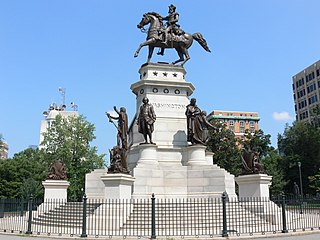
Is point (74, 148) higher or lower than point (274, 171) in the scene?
higher

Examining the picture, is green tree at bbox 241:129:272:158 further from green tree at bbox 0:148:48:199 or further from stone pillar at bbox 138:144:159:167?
stone pillar at bbox 138:144:159:167

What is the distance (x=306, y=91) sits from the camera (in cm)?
8331

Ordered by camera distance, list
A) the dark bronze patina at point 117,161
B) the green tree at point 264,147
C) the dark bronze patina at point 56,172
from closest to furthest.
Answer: the dark bronze patina at point 117,161
the dark bronze patina at point 56,172
the green tree at point 264,147

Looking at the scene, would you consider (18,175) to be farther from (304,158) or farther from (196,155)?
(304,158)

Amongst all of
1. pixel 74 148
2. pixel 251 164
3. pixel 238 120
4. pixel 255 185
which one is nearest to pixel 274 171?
pixel 74 148

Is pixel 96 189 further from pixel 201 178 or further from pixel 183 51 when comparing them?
pixel 183 51

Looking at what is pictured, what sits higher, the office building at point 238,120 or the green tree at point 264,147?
the office building at point 238,120

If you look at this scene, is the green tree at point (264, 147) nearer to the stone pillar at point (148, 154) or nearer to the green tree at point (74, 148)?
the green tree at point (74, 148)

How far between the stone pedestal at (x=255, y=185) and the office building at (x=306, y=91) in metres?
66.5

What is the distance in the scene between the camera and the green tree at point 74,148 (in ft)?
152

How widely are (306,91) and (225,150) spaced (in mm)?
48923

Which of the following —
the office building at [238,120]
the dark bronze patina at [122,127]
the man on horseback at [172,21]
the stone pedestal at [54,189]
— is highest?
the office building at [238,120]

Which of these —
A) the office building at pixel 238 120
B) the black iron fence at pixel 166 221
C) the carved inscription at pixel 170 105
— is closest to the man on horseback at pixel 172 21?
the carved inscription at pixel 170 105

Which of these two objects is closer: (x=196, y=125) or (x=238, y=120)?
(x=196, y=125)
